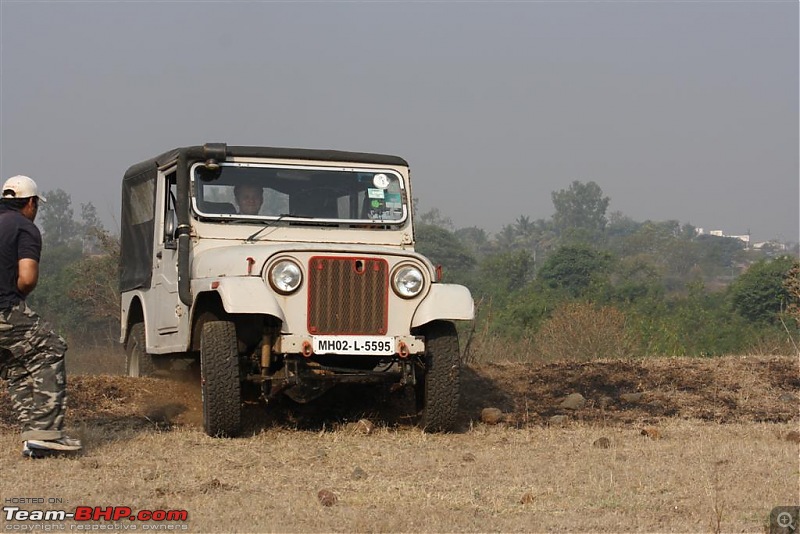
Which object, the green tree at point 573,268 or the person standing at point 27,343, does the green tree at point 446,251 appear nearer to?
the green tree at point 573,268

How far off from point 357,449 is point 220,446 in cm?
88

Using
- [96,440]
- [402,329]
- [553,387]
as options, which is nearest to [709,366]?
[553,387]

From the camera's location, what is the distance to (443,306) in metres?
8.34

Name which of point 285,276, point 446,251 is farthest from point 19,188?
point 446,251

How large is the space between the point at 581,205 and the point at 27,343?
108 meters

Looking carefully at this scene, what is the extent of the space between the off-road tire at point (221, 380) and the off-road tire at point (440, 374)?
1.31 metres

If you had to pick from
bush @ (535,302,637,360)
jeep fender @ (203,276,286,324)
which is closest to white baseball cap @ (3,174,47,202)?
jeep fender @ (203,276,286,324)

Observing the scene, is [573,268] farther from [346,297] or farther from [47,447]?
[47,447]

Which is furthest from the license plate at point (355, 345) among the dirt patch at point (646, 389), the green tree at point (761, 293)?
the green tree at point (761, 293)

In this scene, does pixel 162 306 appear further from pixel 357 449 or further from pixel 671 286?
pixel 671 286

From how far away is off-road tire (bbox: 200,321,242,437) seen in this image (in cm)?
812

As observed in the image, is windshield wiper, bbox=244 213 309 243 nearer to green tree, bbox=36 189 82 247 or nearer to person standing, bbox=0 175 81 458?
person standing, bbox=0 175 81 458

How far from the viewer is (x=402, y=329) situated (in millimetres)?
8328

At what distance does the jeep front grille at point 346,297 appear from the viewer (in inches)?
321
